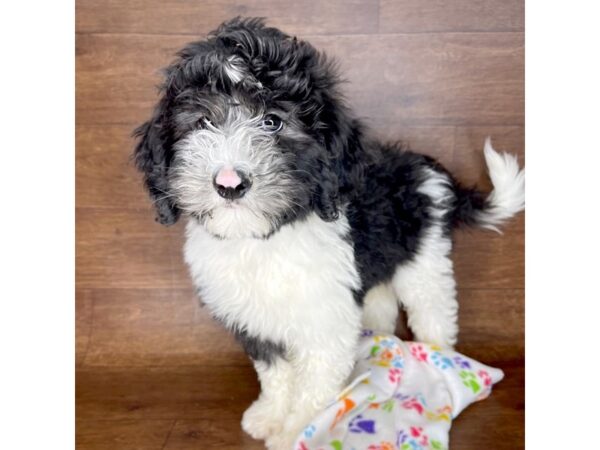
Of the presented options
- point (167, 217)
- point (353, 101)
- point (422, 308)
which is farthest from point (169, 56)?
point (422, 308)

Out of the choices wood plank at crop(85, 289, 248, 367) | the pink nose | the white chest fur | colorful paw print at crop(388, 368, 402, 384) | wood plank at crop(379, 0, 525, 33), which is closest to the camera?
the pink nose

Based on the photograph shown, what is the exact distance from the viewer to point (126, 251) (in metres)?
2.56

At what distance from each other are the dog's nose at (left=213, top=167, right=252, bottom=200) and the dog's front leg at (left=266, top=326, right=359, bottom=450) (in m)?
0.64

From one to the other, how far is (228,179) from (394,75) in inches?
48.8

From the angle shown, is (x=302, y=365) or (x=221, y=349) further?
(x=221, y=349)

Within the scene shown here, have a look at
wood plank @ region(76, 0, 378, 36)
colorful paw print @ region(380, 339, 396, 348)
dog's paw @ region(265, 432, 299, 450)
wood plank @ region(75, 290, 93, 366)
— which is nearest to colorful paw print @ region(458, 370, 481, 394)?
colorful paw print @ region(380, 339, 396, 348)

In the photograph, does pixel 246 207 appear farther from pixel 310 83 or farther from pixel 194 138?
pixel 310 83

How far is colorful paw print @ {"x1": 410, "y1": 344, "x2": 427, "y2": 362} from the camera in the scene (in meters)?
2.28

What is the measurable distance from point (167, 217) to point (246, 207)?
36 centimetres

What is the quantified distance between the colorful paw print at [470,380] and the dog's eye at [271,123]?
1.24 meters

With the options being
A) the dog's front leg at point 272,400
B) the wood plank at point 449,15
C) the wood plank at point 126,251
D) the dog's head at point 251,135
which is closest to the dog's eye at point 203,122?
the dog's head at point 251,135

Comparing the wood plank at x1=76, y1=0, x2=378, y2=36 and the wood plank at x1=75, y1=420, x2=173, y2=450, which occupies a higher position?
the wood plank at x1=76, y1=0, x2=378, y2=36

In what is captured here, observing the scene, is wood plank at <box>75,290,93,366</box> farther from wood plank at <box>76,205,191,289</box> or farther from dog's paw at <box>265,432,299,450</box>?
dog's paw at <box>265,432,299,450</box>

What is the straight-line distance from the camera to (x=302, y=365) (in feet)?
6.47
